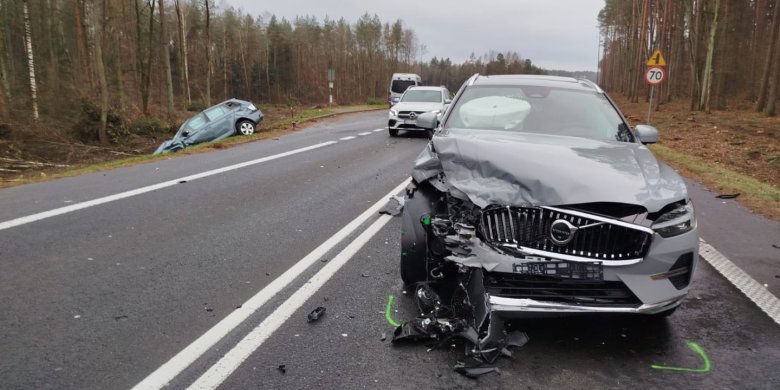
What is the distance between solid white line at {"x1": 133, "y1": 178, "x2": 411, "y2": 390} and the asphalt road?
3cm

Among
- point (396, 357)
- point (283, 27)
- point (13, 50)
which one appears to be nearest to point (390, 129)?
point (396, 357)

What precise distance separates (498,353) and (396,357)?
0.63 metres

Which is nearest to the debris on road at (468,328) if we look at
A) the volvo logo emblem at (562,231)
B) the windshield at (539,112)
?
the volvo logo emblem at (562,231)

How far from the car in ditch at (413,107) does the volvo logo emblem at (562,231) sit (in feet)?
44.3

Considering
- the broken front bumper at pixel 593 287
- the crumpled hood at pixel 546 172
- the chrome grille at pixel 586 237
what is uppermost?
the crumpled hood at pixel 546 172

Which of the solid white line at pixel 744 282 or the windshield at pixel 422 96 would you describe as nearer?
the solid white line at pixel 744 282

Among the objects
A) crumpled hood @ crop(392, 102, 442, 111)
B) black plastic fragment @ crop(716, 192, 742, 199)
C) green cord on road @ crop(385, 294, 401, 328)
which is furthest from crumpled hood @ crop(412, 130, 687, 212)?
crumpled hood @ crop(392, 102, 442, 111)

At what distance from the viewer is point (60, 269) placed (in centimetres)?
448

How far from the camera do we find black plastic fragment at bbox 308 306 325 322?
11.9 feet

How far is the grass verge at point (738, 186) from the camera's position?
7.67 metres

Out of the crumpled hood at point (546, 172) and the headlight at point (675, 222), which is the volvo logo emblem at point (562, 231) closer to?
the crumpled hood at point (546, 172)

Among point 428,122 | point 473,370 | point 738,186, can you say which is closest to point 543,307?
point 473,370

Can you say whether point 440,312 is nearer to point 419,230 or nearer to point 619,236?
point 419,230

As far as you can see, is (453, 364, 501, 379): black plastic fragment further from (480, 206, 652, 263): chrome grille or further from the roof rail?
the roof rail
